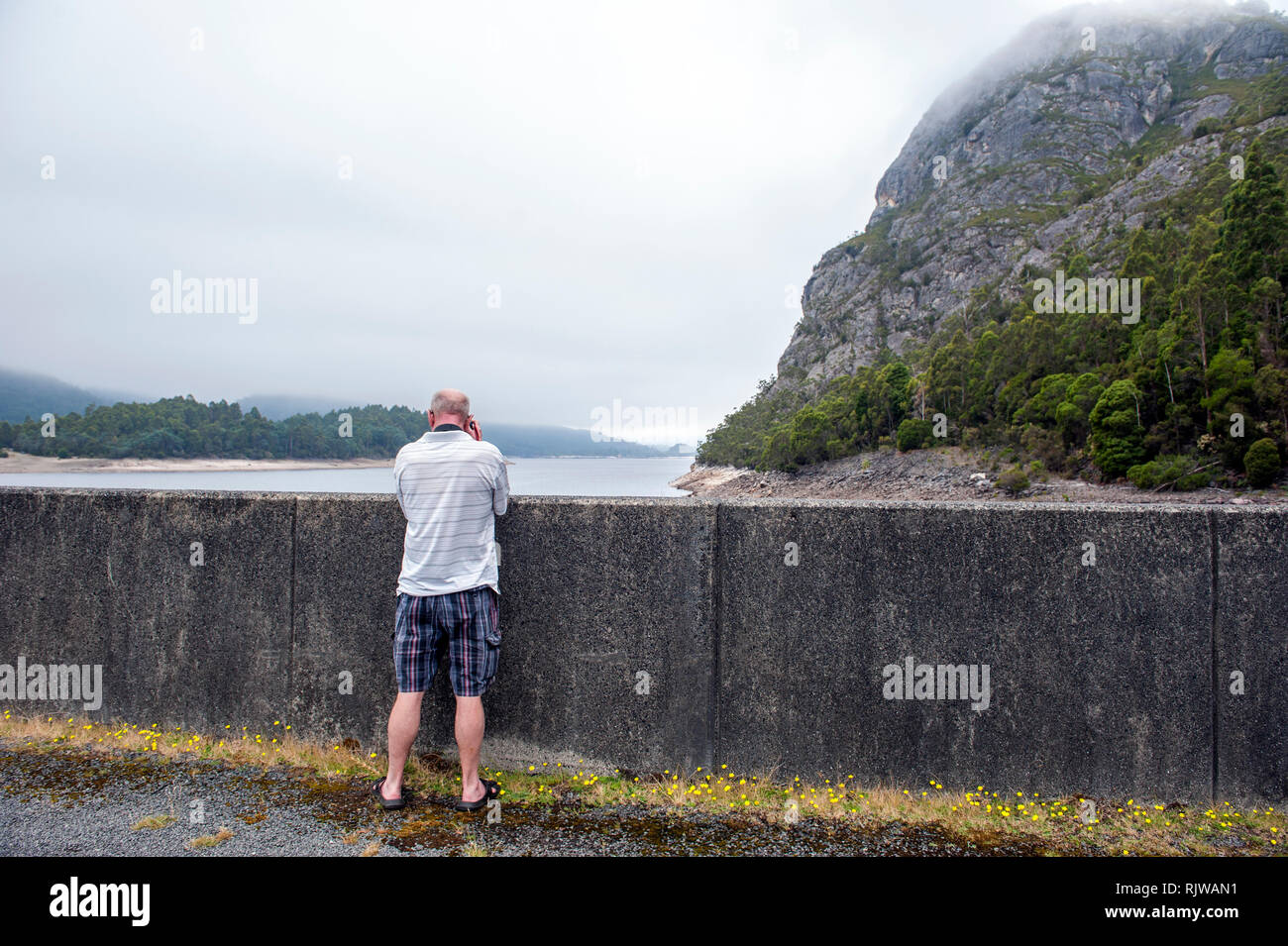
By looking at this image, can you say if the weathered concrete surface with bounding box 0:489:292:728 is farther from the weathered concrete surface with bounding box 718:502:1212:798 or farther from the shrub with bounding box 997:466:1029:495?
the shrub with bounding box 997:466:1029:495

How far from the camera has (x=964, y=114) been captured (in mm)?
192625

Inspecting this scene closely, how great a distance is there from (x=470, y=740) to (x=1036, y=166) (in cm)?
18669

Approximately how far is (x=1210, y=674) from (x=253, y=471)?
164533 mm

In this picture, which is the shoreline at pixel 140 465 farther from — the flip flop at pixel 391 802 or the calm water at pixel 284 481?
the flip flop at pixel 391 802

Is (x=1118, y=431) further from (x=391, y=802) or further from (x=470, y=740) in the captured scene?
(x=391, y=802)

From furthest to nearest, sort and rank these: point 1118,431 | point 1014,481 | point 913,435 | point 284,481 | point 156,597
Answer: point 284,481 → point 913,435 → point 1014,481 → point 1118,431 → point 156,597

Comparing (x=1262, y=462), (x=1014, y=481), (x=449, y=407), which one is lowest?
(x=1014, y=481)

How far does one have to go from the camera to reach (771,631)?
3.61 m

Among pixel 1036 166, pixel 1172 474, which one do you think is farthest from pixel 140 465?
pixel 1036 166

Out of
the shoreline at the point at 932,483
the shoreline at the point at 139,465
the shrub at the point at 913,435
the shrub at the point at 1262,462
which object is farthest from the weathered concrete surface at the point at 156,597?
the shoreline at the point at 139,465

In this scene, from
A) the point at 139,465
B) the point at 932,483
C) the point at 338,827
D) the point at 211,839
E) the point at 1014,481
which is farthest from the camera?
the point at 139,465

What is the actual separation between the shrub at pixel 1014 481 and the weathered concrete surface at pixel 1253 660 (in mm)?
57747

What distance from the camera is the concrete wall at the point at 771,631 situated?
3375 millimetres
